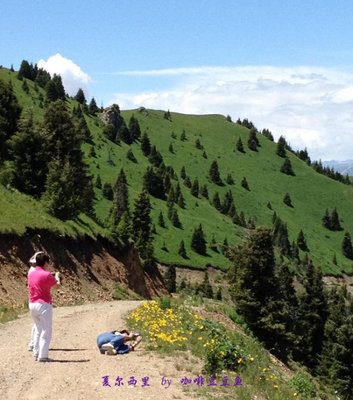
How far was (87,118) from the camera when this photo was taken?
189 m

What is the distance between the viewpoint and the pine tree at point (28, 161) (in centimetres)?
4434

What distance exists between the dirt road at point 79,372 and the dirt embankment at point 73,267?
12.3 metres

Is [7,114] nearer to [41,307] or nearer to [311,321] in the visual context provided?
[311,321]

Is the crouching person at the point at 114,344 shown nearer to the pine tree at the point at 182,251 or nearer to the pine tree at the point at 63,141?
the pine tree at the point at 63,141

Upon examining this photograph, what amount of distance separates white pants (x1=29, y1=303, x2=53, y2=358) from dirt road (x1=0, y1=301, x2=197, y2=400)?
1.03 ft

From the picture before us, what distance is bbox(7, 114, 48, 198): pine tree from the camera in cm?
4434

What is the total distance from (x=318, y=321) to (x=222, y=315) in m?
38.1

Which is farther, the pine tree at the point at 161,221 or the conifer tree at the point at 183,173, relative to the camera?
the conifer tree at the point at 183,173

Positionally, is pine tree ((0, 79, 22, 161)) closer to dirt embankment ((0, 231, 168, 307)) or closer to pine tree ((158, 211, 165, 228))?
dirt embankment ((0, 231, 168, 307))

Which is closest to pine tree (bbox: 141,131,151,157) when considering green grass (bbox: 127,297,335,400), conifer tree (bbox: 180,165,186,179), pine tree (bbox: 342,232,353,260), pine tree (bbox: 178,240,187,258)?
conifer tree (bbox: 180,165,186,179)

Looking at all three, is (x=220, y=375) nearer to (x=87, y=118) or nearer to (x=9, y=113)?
(x=9, y=113)

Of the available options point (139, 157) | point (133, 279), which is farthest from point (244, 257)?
point (139, 157)

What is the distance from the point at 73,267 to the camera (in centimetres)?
3712

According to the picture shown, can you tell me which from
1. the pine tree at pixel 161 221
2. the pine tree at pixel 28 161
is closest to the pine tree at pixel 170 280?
the pine tree at pixel 161 221
